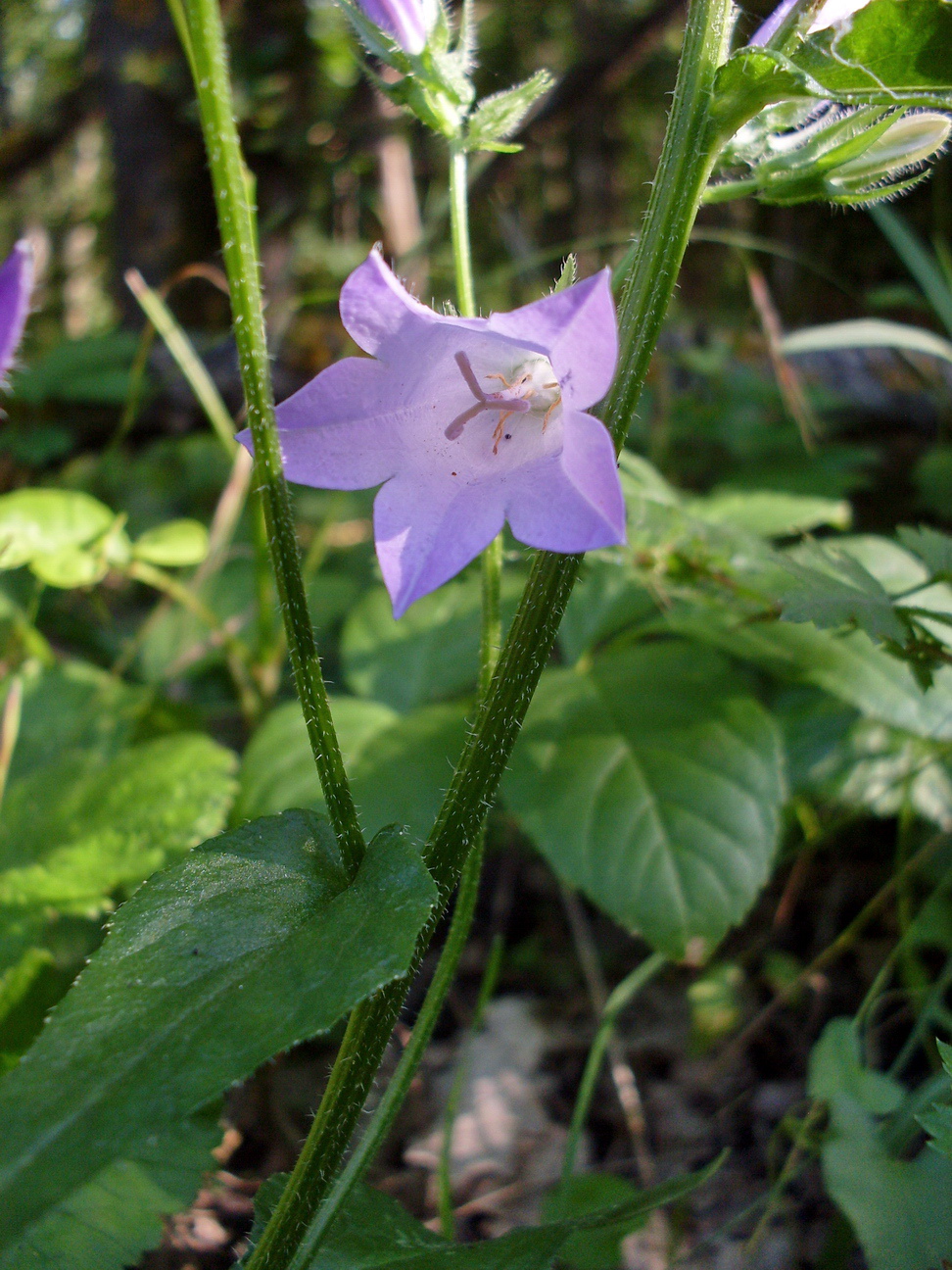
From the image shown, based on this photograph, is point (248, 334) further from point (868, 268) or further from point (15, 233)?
point (15, 233)

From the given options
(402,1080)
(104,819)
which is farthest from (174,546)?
(402,1080)

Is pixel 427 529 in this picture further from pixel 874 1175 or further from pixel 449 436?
pixel 874 1175

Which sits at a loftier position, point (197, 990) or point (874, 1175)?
point (197, 990)

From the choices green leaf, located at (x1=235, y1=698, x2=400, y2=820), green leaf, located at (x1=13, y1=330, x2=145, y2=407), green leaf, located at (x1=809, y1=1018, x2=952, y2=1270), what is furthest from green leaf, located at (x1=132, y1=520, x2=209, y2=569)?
green leaf, located at (x1=13, y1=330, x2=145, y2=407)

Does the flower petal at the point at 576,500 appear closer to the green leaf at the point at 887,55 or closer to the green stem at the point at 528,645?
the green stem at the point at 528,645

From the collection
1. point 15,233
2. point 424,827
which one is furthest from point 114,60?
point 15,233

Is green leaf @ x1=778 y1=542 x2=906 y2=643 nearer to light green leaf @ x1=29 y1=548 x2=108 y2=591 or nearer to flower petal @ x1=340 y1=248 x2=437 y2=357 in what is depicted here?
flower petal @ x1=340 y1=248 x2=437 y2=357
